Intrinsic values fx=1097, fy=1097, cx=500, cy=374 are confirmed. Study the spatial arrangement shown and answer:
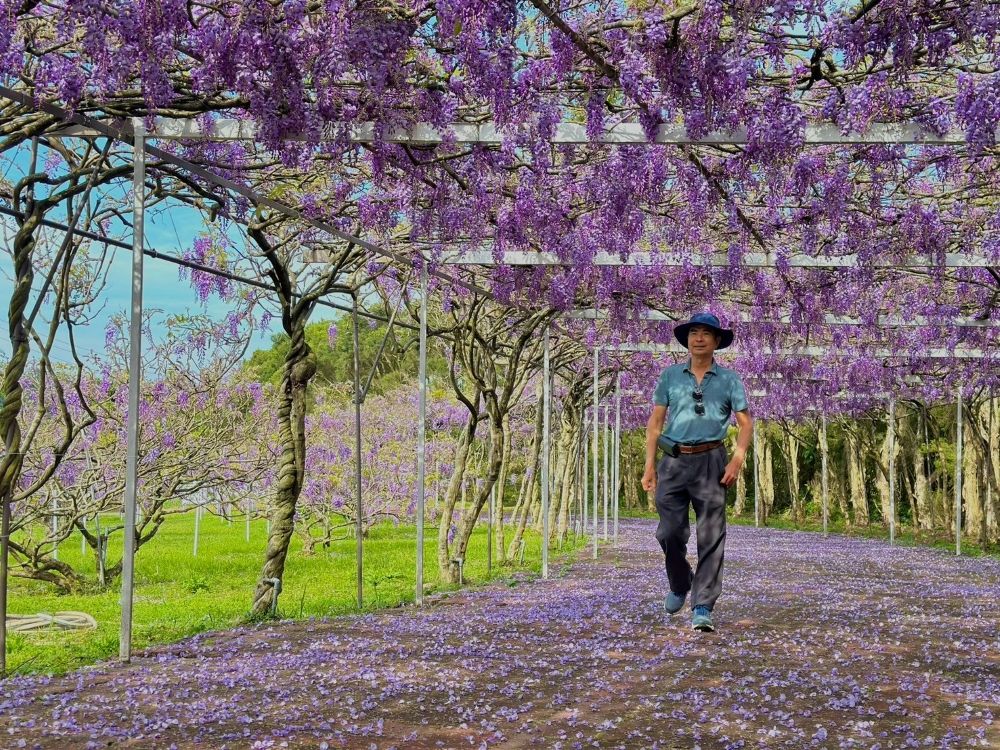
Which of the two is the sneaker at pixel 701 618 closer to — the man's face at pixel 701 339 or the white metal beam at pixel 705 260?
the man's face at pixel 701 339

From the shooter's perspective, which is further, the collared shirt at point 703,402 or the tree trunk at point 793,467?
the tree trunk at point 793,467

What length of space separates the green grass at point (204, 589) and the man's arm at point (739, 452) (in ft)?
10.7

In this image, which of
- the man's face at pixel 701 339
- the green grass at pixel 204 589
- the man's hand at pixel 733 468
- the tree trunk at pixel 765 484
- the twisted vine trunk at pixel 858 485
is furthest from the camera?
the tree trunk at pixel 765 484

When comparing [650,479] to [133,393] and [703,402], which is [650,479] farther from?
[133,393]

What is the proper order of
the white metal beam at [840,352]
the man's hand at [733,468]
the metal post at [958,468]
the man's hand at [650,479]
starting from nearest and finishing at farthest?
1. the man's hand at [733,468]
2. the man's hand at [650,479]
3. the white metal beam at [840,352]
4. the metal post at [958,468]

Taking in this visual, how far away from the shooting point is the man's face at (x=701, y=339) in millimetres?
6070

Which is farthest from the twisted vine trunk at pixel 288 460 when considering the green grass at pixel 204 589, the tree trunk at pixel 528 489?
the tree trunk at pixel 528 489

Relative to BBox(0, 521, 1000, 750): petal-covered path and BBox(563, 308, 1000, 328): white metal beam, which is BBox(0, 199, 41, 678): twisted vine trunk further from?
BBox(563, 308, 1000, 328): white metal beam

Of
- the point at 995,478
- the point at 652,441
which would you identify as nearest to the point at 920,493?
the point at 995,478

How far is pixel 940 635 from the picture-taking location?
6.90 m

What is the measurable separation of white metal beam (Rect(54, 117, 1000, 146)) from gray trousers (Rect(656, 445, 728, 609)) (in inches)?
72.5

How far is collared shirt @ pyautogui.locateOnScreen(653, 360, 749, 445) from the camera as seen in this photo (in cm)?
602

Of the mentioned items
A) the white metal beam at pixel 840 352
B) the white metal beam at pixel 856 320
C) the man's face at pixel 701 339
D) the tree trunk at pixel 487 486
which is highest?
the white metal beam at pixel 856 320

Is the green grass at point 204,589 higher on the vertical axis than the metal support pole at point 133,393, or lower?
lower
